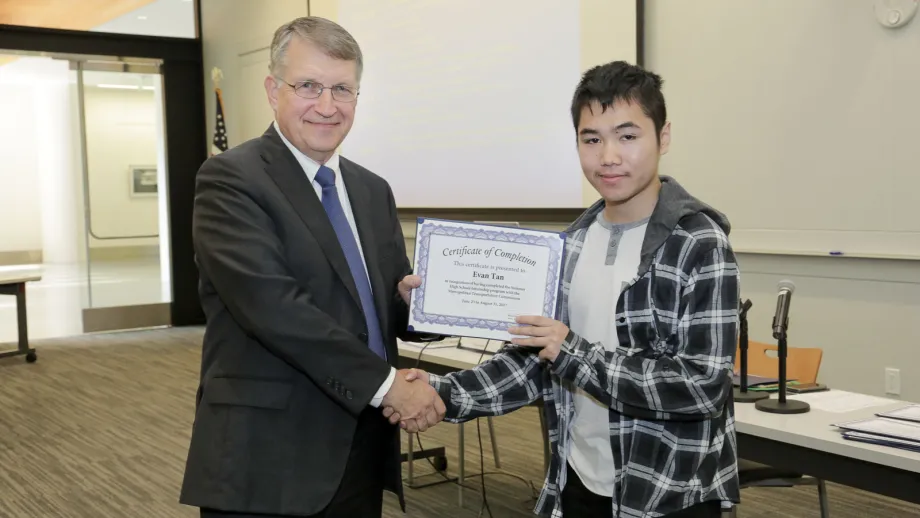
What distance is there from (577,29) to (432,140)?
1.81m

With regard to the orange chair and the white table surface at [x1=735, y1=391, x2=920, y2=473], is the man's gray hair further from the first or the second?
the orange chair

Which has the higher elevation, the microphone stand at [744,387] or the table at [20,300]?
the microphone stand at [744,387]

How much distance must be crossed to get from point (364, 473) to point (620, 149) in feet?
2.89

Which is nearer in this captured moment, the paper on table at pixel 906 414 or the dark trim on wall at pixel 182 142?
the paper on table at pixel 906 414

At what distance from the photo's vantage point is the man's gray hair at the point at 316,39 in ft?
6.11

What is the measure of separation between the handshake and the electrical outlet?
10.8 feet

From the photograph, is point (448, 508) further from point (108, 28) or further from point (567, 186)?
point (108, 28)

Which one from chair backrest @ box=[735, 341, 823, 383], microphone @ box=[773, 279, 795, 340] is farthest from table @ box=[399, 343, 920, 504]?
chair backrest @ box=[735, 341, 823, 383]

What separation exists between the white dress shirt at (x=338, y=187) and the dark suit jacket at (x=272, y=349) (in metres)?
0.03

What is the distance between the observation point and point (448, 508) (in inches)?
159

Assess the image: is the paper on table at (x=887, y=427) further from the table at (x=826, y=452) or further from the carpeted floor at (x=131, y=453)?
the carpeted floor at (x=131, y=453)

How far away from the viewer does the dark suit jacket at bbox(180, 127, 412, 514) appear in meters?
1.70

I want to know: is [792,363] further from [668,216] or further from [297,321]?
[297,321]

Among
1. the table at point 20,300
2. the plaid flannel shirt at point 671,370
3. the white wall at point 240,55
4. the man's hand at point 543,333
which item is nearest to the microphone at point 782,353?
the plaid flannel shirt at point 671,370
